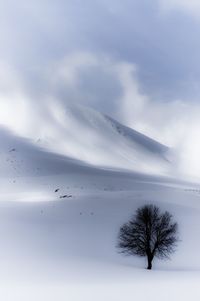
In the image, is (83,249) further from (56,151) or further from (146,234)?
(56,151)

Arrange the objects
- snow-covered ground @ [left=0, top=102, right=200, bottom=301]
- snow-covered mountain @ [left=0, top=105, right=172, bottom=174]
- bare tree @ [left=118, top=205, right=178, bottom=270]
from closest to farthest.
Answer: snow-covered ground @ [left=0, top=102, right=200, bottom=301] < bare tree @ [left=118, top=205, right=178, bottom=270] < snow-covered mountain @ [left=0, top=105, right=172, bottom=174]

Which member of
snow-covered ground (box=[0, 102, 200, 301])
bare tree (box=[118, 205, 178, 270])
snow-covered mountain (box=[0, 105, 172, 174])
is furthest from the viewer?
snow-covered mountain (box=[0, 105, 172, 174])

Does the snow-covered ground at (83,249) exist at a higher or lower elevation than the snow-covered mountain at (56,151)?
lower

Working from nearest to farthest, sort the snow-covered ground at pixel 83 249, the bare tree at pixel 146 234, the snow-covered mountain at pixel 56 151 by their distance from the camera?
the snow-covered ground at pixel 83 249 → the bare tree at pixel 146 234 → the snow-covered mountain at pixel 56 151

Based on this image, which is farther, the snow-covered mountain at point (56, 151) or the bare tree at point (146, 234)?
the snow-covered mountain at point (56, 151)

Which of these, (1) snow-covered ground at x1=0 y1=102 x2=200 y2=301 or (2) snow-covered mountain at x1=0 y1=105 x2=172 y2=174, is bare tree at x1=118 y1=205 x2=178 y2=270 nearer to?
(1) snow-covered ground at x1=0 y1=102 x2=200 y2=301

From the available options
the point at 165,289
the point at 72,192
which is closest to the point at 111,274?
the point at 165,289

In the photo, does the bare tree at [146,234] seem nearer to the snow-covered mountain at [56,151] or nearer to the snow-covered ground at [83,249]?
the snow-covered ground at [83,249]

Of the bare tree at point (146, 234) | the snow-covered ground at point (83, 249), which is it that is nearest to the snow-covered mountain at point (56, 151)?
the snow-covered ground at point (83, 249)

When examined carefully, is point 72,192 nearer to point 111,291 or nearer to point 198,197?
point 198,197

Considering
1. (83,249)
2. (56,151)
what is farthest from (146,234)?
(56,151)

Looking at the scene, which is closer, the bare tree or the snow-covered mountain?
the bare tree

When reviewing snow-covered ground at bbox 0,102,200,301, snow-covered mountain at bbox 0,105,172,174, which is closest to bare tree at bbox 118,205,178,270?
snow-covered ground at bbox 0,102,200,301

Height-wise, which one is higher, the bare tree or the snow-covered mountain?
the snow-covered mountain
